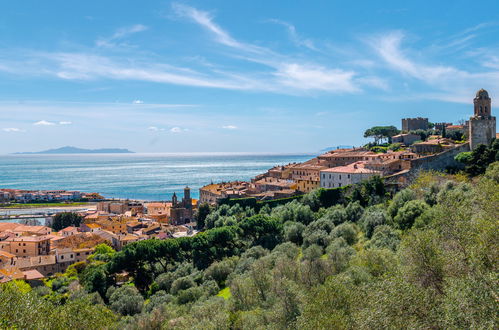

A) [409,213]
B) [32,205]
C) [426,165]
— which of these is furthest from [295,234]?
[32,205]

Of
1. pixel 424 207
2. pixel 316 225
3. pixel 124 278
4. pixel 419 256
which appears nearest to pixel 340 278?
pixel 419 256

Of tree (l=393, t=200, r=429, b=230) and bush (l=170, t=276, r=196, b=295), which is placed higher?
tree (l=393, t=200, r=429, b=230)

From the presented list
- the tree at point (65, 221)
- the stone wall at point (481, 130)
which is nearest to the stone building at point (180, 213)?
the tree at point (65, 221)

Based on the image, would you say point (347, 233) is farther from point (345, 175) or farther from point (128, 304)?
point (345, 175)

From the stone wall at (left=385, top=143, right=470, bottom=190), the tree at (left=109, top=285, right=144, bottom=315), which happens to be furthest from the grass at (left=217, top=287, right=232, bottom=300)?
the stone wall at (left=385, top=143, right=470, bottom=190)

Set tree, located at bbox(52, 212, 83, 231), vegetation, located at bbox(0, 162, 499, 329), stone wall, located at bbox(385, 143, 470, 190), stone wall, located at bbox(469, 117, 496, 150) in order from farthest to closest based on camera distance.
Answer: tree, located at bbox(52, 212, 83, 231) < stone wall, located at bbox(469, 117, 496, 150) < stone wall, located at bbox(385, 143, 470, 190) < vegetation, located at bbox(0, 162, 499, 329)

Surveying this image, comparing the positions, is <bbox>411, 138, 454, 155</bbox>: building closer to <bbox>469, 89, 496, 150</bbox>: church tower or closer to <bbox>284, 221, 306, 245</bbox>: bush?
<bbox>469, 89, 496, 150</bbox>: church tower

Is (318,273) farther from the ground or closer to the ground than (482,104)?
closer to the ground
